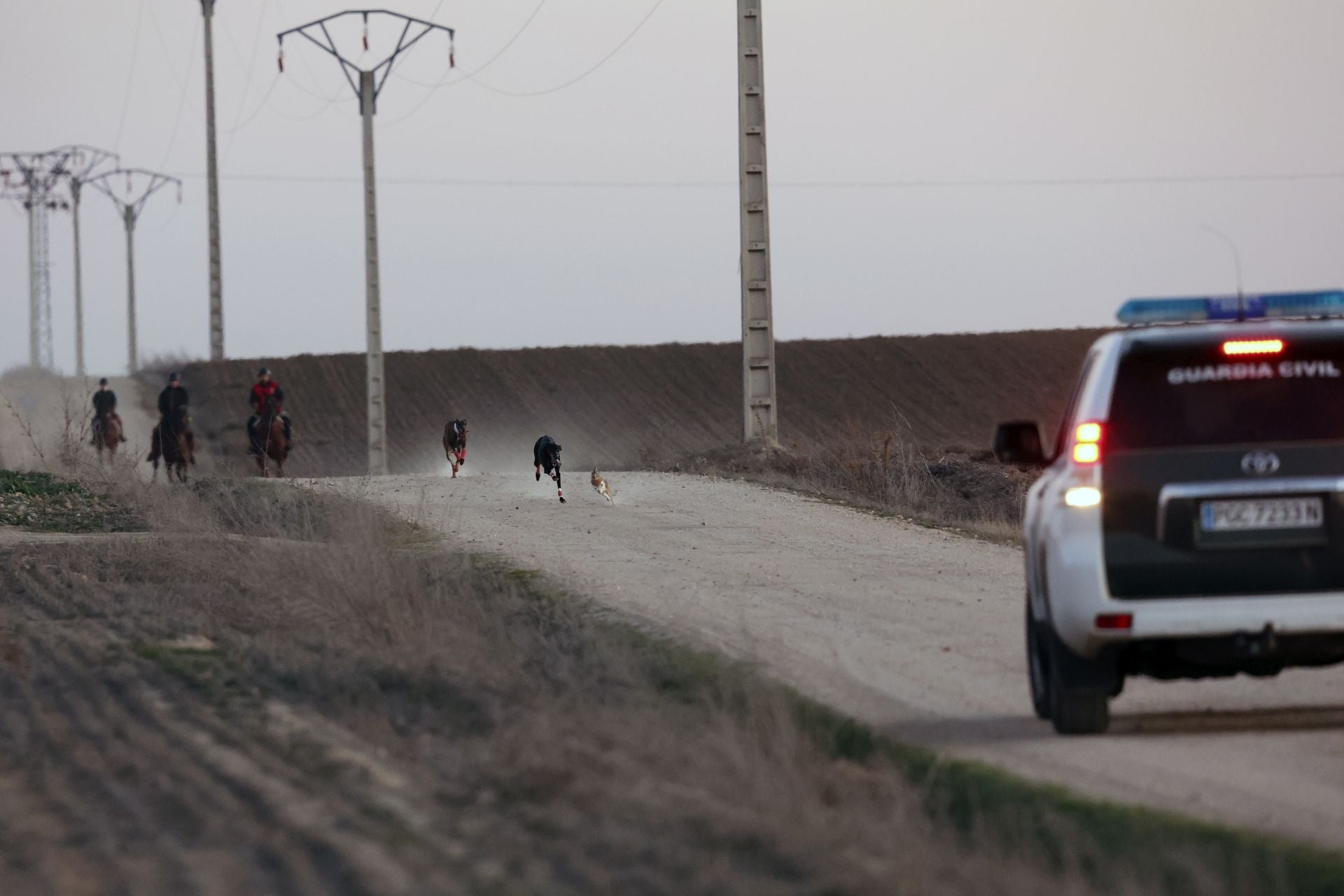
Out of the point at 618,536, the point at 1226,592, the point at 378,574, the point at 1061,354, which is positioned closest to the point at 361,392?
the point at 1061,354

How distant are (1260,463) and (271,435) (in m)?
26.7

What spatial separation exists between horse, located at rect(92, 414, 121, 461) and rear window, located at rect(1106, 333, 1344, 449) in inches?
909

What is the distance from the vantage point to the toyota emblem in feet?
26.6

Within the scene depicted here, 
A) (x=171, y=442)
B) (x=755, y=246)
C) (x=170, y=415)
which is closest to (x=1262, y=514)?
(x=755, y=246)

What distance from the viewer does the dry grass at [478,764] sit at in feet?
18.6

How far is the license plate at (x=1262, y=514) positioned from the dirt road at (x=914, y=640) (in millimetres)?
950

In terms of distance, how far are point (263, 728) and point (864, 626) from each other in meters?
4.84

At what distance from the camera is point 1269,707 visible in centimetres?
942

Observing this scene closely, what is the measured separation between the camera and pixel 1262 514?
8094 mm

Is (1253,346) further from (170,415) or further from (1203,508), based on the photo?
(170,415)

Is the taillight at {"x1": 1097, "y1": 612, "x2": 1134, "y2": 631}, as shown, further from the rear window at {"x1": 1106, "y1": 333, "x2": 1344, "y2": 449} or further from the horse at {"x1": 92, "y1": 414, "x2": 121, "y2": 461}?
the horse at {"x1": 92, "y1": 414, "x2": 121, "y2": 461}

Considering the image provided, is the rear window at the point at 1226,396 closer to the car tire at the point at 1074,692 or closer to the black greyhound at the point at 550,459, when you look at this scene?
the car tire at the point at 1074,692

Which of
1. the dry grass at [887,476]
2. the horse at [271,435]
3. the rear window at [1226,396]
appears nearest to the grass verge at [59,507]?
the horse at [271,435]

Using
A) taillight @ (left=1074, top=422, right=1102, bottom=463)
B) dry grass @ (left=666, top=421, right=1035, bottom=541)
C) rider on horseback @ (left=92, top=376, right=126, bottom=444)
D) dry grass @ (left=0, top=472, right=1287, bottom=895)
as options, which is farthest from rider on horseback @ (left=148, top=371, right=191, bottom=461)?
taillight @ (left=1074, top=422, right=1102, bottom=463)
